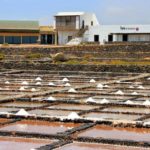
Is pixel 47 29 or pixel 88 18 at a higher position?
pixel 88 18

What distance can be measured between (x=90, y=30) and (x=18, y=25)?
242 inches

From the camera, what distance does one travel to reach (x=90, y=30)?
4341 centimetres

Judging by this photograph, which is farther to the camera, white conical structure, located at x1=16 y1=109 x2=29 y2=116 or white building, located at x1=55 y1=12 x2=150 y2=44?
white building, located at x1=55 y1=12 x2=150 y2=44

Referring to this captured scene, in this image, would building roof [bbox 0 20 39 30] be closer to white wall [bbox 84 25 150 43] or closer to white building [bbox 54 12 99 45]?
white building [bbox 54 12 99 45]

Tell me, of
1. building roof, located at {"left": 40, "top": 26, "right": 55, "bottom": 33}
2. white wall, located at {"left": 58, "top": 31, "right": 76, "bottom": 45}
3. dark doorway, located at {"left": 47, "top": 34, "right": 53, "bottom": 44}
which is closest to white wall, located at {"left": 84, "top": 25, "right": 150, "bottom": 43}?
white wall, located at {"left": 58, "top": 31, "right": 76, "bottom": 45}

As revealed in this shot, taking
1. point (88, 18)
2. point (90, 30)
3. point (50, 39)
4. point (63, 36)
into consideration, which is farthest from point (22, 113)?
point (88, 18)

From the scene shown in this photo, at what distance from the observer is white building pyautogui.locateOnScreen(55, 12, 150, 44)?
42.6 m

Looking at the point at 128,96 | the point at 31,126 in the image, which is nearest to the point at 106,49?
the point at 128,96

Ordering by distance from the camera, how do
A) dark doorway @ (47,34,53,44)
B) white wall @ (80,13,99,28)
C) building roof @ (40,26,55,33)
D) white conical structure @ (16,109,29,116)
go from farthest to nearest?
dark doorway @ (47,34,53,44), white wall @ (80,13,99,28), building roof @ (40,26,55,33), white conical structure @ (16,109,29,116)

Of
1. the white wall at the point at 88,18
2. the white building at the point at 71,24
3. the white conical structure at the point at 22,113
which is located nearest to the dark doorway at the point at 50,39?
the white building at the point at 71,24

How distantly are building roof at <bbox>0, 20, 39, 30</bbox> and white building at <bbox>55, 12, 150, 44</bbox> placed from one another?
1.93 m

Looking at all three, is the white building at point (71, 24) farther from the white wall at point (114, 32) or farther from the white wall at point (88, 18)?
the white wall at point (114, 32)

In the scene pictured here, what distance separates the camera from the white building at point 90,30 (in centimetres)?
4256

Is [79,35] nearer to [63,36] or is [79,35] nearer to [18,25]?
[63,36]
